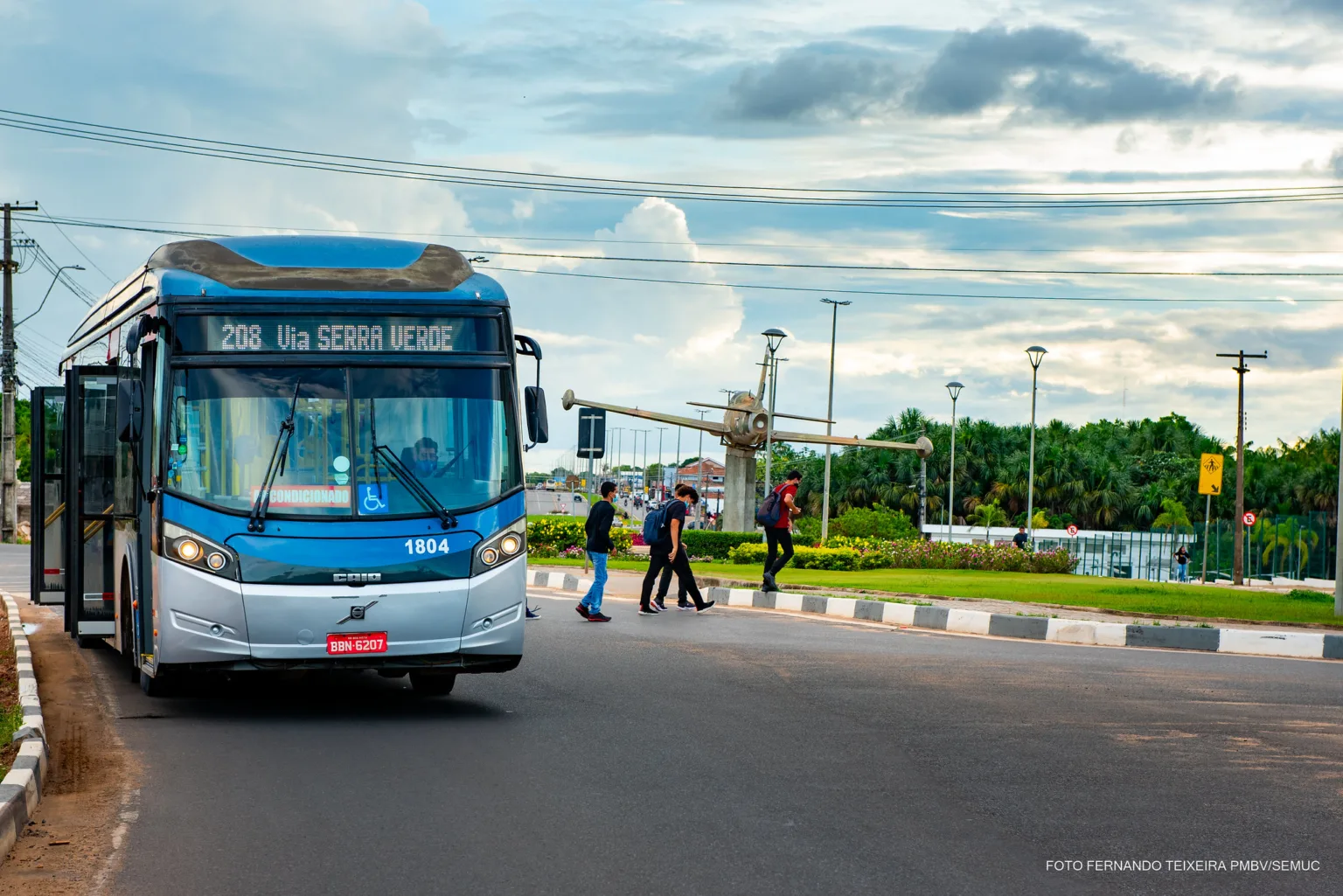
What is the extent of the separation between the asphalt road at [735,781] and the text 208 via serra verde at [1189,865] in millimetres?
58

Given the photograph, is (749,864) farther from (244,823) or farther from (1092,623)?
(1092,623)

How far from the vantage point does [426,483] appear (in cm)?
1031

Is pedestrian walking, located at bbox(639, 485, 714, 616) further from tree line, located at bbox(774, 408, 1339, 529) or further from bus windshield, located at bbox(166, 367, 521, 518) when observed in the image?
tree line, located at bbox(774, 408, 1339, 529)

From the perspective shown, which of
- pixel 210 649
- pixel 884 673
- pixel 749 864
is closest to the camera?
pixel 749 864

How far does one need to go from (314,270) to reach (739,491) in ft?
121

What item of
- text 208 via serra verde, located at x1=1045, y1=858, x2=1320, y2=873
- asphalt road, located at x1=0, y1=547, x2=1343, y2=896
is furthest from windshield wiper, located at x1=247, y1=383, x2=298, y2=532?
text 208 via serra verde, located at x1=1045, y1=858, x2=1320, y2=873

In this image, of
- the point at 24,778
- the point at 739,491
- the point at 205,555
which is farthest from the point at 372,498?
the point at 739,491

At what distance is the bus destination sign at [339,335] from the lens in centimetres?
1034

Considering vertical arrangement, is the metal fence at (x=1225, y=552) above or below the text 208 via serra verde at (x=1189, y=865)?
below

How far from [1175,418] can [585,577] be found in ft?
252

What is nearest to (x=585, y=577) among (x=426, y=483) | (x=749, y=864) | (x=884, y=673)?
(x=884, y=673)

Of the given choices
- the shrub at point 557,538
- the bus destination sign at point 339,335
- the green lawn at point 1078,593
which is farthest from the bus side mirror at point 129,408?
the shrub at point 557,538

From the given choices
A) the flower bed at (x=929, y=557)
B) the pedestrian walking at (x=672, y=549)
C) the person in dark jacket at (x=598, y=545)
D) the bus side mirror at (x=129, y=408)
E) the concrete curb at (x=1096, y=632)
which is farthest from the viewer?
the flower bed at (x=929, y=557)

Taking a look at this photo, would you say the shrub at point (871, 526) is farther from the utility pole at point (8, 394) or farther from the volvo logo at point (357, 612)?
the volvo logo at point (357, 612)
